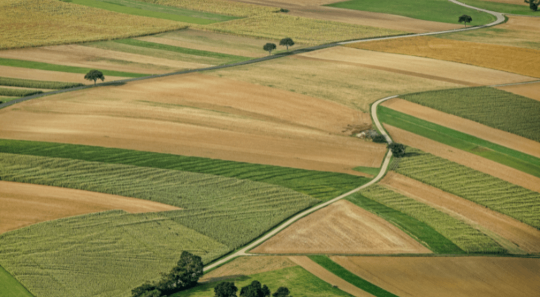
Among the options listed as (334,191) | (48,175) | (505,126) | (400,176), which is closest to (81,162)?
(48,175)

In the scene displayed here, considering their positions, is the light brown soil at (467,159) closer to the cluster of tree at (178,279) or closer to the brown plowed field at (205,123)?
the brown plowed field at (205,123)

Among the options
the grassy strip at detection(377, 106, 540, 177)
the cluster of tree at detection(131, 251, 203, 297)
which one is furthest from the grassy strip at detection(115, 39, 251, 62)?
the cluster of tree at detection(131, 251, 203, 297)

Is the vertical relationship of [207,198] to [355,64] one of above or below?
below

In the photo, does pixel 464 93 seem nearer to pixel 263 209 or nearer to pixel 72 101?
pixel 263 209

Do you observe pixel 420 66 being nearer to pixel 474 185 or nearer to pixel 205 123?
pixel 205 123

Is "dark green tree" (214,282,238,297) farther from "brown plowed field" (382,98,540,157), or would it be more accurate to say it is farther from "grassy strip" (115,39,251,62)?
"grassy strip" (115,39,251,62)

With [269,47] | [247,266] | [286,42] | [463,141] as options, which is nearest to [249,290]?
[247,266]

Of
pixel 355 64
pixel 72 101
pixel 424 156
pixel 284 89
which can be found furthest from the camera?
pixel 355 64

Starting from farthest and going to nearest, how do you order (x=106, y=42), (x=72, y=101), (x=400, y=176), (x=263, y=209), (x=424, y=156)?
(x=106, y=42) → (x=72, y=101) → (x=424, y=156) → (x=400, y=176) → (x=263, y=209)
